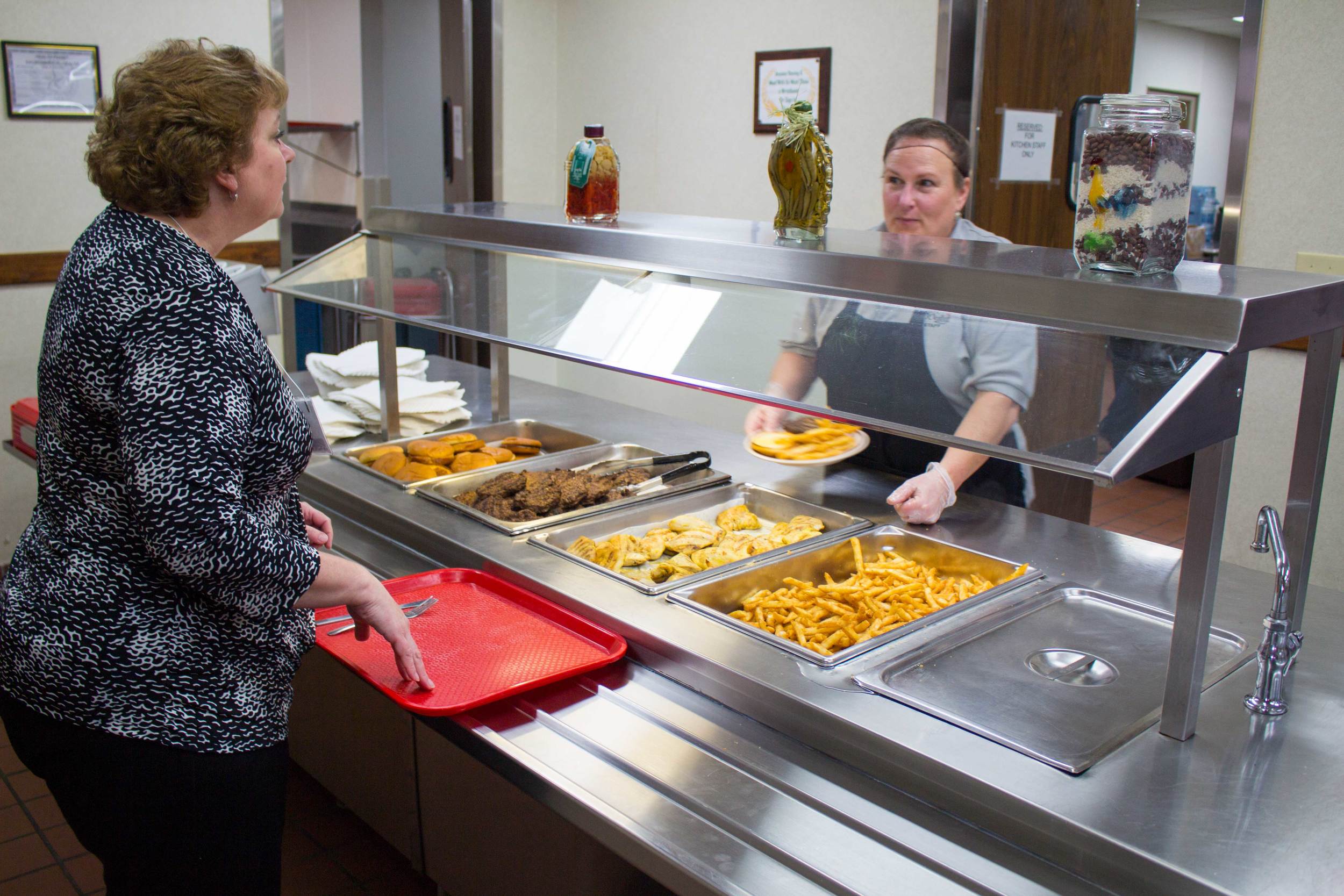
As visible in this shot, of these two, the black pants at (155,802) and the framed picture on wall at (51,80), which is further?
the framed picture on wall at (51,80)

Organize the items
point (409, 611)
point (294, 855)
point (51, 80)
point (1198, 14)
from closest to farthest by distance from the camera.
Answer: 1. point (409, 611)
2. point (294, 855)
3. point (51, 80)
4. point (1198, 14)

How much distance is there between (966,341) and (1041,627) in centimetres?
53

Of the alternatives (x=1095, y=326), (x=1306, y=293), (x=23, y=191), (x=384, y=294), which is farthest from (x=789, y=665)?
(x=23, y=191)

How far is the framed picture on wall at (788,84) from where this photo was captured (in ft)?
14.3

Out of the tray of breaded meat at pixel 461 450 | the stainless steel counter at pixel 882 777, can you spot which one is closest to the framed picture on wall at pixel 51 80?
the tray of breaded meat at pixel 461 450

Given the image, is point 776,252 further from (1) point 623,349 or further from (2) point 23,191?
(2) point 23,191

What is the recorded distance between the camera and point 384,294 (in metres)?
2.33

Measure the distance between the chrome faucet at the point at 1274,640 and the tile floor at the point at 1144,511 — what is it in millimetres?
3290

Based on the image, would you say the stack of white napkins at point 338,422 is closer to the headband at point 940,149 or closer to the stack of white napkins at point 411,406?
the stack of white napkins at point 411,406

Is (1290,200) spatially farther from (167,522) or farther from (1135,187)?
(167,522)

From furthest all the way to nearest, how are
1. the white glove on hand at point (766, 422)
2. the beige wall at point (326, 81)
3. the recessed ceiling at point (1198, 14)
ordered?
the beige wall at point (326, 81)
the recessed ceiling at point (1198, 14)
the white glove on hand at point (766, 422)

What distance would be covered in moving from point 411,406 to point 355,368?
278 mm

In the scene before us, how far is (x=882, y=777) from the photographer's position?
4.40ft

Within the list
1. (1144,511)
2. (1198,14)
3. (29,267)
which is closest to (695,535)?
(29,267)
